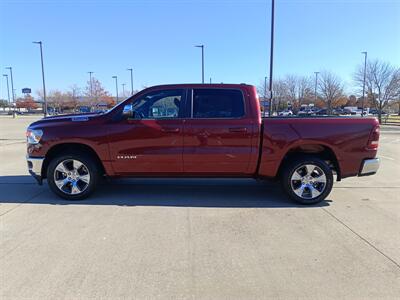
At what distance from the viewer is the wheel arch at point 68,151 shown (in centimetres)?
554

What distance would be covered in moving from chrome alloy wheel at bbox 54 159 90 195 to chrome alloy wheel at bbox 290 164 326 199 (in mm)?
3453

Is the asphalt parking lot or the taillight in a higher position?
the taillight

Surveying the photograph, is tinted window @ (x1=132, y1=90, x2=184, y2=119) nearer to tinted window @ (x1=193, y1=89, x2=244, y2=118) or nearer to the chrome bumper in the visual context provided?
tinted window @ (x1=193, y1=89, x2=244, y2=118)

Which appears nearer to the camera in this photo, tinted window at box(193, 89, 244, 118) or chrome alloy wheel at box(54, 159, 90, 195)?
tinted window at box(193, 89, 244, 118)

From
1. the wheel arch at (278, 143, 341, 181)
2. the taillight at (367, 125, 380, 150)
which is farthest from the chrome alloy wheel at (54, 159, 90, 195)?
the taillight at (367, 125, 380, 150)

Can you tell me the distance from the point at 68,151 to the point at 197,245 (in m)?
3.04

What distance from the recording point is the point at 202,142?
532 cm

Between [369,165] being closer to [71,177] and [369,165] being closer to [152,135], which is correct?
[152,135]

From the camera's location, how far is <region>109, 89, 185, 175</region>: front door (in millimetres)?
5332

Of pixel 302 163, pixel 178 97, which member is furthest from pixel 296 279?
pixel 178 97

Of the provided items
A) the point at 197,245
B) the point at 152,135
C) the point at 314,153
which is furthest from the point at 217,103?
the point at 197,245

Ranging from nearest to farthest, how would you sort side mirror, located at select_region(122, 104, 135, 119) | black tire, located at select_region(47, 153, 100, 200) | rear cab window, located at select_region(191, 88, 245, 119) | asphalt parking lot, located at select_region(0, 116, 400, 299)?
asphalt parking lot, located at select_region(0, 116, 400, 299)
side mirror, located at select_region(122, 104, 135, 119)
rear cab window, located at select_region(191, 88, 245, 119)
black tire, located at select_region(47, 153, 100, 200)

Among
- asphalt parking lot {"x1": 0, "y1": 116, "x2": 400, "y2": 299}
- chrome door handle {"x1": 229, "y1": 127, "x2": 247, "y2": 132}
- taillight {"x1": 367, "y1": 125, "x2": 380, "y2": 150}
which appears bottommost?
asphalt parking lot {"x1": 0, "y1": 116, "x2": 400, "y2": 299}

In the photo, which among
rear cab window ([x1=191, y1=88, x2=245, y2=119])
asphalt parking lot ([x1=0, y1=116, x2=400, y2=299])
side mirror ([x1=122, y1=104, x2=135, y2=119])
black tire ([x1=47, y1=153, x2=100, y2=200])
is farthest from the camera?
black tire ([x1=47, y1=153, x2=100, y2=200])
